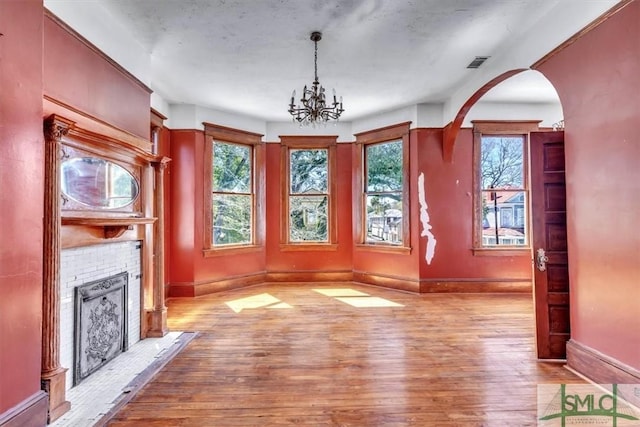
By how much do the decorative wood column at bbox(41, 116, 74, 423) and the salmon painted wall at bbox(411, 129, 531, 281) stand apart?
447 cm

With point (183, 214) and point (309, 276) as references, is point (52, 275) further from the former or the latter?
point (309, 276)

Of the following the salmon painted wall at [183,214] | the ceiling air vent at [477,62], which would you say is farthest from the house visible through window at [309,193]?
the ceiling air vent at [477,62]

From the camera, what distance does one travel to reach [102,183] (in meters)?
2.69

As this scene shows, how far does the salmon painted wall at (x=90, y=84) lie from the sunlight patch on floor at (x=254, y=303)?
7.93 ft

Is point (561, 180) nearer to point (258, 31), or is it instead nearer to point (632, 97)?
point (632, 97)

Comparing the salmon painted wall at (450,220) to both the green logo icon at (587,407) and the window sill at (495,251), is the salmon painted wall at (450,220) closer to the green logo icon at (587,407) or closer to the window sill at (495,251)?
the window sill at (495,251)

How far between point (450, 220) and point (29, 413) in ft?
16.6

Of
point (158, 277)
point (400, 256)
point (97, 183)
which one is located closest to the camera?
point (97, 183)

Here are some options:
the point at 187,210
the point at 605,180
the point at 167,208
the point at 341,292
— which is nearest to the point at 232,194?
the point at 187,210

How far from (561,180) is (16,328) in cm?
388

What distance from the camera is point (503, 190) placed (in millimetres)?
5355

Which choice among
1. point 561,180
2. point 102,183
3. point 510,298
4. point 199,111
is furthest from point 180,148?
point 510,298

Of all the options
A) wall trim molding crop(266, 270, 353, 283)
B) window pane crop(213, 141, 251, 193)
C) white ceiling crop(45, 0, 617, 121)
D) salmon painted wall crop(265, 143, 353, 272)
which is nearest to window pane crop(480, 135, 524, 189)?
white ceiling crop(45, 0, 617, 121)

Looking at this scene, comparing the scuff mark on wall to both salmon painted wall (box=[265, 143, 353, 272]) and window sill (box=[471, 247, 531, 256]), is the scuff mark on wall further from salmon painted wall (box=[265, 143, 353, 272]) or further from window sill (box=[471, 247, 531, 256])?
salmon painted wall (box=[265, 143, 353, 272])
